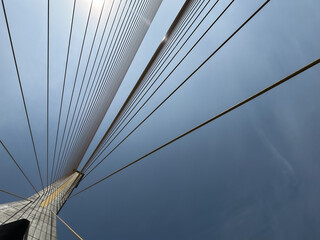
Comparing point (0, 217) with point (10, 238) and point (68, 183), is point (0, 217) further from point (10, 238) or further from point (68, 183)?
point (68, 183)

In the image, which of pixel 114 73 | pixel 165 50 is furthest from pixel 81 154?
pixel 165 50

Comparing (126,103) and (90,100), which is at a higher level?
(90,100)

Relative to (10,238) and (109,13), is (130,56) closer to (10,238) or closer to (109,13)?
(109,13)

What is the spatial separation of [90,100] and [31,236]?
726cm

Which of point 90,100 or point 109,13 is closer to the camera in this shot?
point 109,13

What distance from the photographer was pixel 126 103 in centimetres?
888

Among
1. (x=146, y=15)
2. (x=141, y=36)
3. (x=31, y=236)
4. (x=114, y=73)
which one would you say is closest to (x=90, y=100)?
(x=114, y=73)

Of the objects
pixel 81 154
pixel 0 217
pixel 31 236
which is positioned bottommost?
pixel 31 236

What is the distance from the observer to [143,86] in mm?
8109

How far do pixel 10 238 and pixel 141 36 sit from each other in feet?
28.4

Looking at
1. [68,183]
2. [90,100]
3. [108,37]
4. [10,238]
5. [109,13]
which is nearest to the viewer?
[10,238]

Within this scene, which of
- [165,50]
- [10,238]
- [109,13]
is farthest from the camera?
[109,13]

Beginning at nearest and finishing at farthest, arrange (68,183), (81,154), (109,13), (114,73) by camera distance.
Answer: (109,13) → (114,73) → (81,154) → (68,183)

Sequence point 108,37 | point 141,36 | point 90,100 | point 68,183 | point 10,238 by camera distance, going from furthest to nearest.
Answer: point 68,183 < point 90,100 < point 141,36 < point 108,37 < point 10,238
